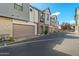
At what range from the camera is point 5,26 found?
9875 millimetres

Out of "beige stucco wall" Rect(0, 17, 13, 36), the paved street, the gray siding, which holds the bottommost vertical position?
the paved street

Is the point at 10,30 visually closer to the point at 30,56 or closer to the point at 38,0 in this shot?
the point at 38,0

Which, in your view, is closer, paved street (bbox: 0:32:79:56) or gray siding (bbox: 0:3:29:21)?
paved street (bbox: 0:32:79:56)

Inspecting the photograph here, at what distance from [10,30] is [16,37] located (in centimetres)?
85

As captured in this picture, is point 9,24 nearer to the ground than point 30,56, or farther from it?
farther from it

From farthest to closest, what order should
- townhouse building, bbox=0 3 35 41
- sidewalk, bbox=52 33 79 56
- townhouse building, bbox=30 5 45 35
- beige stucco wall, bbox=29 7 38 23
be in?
townhouse building, bbox=30 5 45 35 → beige stucco wall, bbox=29 7 38 23 → townhouse building, bbox=0 3 35 41 → sidewalk, bbox=52 33 79 56

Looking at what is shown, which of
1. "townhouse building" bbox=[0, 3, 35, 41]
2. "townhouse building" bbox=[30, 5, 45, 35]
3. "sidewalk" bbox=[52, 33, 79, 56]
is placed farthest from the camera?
"townhouse building" bbox=[30, 5, 45, 35]

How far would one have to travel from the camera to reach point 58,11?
331 inches

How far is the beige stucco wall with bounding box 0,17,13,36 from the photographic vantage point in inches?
375

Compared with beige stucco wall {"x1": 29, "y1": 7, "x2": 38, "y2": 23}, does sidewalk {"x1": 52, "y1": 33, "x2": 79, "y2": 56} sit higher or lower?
lower

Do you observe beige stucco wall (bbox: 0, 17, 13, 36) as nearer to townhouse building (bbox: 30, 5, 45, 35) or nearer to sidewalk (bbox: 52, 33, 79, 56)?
sidewalk (bbox: 52, 33, 79, 56)

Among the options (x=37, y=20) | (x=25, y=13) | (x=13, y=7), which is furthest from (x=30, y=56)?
(x=37, y=20)

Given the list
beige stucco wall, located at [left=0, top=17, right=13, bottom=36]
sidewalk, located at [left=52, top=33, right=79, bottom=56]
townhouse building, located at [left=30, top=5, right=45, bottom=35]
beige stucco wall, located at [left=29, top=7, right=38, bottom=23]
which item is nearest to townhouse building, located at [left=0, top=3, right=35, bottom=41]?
beige stucco wall, located at [left=0, top=17, right=13, bottom=36]

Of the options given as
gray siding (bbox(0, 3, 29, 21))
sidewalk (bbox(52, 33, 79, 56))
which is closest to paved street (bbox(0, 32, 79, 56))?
sidewalk (bbox(52, 33, 79, 56))
